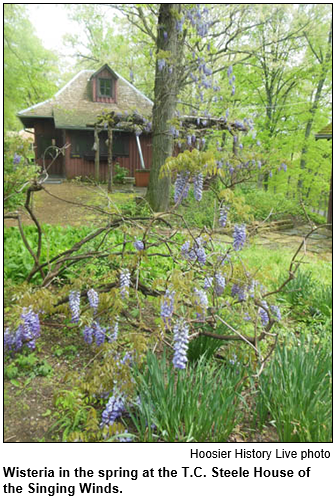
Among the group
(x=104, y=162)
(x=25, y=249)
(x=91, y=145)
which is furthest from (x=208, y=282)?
(x=91, y=145)

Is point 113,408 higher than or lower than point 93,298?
lower

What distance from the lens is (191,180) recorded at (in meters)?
3.07

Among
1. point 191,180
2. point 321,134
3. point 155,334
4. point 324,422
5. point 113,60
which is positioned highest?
point 113,60

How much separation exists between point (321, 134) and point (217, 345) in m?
8.98

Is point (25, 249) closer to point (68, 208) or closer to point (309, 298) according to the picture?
point (309, 298)

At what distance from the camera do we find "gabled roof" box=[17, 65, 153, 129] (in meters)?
15.4

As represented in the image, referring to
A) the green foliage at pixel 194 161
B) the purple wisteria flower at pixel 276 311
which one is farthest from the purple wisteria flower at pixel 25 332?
the purple wisteria flower at pixel 276 311

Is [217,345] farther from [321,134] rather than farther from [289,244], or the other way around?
[321,134]

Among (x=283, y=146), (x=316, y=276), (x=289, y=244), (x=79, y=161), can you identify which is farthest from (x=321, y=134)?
(x=79, y=161)

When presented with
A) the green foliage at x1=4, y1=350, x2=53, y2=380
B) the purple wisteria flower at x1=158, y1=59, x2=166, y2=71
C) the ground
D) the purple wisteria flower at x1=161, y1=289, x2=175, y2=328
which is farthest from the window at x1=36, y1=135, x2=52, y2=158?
the purple wisteria flower at x1=161, y1=289, x2=175, y2=328

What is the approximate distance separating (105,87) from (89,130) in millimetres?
2340

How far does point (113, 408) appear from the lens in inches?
85.6

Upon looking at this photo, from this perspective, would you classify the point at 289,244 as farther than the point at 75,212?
No
